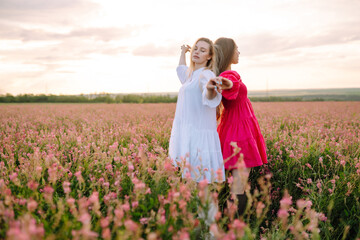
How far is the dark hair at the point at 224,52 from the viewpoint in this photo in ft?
10.3

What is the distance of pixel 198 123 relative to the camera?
294cm

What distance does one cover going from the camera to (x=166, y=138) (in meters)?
4.38

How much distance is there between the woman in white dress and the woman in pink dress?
0.48ft

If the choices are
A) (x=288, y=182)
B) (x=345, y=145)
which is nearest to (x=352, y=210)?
(x=288, y=182)

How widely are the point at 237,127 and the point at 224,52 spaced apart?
872 mm

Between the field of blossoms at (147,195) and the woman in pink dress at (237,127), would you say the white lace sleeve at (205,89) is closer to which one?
the woman in pink dress at (237,127)

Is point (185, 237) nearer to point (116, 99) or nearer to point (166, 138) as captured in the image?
point (166, 138)

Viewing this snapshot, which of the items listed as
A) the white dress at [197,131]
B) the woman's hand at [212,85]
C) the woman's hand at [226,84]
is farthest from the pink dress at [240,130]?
the woman's hand at [212,85]

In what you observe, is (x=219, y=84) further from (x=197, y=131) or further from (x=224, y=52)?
(x=224, y=52)

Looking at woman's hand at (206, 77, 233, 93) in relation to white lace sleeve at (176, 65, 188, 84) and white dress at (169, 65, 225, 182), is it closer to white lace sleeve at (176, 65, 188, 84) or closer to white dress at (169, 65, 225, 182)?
white dress at (169, 65, 225, 182)

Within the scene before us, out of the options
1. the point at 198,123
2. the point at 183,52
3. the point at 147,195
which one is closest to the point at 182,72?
the point at 183,52

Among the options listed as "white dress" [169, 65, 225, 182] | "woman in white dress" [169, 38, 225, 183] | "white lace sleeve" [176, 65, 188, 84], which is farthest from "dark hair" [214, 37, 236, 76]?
"white lace sleeve" [176, 65, 188, 84]

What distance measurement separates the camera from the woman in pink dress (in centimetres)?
301

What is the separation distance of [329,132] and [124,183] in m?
4.45
